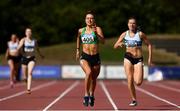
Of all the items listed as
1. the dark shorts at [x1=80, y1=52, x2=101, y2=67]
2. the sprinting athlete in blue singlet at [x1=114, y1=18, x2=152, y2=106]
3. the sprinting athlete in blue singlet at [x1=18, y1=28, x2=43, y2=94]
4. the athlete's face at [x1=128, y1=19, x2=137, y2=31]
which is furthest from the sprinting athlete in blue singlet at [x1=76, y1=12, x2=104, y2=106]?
the sprinting athlete in blue singlet at [x1=18, y1=28, x2=43, y2=94]

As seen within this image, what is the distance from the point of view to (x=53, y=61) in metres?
54.1

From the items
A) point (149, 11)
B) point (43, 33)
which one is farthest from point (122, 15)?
point (43, 33)

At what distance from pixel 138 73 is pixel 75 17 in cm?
6319

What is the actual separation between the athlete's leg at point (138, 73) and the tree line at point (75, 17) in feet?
202

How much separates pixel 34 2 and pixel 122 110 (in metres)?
71.9

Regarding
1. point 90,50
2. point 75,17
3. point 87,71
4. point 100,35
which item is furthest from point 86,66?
point 75,17

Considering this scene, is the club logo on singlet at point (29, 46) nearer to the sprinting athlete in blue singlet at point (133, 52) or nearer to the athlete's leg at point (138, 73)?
the sprinting athlete in blue singlet at point (133, 52)

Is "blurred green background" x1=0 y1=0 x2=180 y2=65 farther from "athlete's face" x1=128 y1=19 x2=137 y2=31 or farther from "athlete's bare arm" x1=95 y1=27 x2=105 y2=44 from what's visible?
"athlete's bare arm" x1=95 y1=27 x2=105 y2=44

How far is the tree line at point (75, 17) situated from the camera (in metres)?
78.8

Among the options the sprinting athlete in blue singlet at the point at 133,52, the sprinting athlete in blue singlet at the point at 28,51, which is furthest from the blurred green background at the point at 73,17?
the sprinting athlete in blue singlet at the point at 133,52

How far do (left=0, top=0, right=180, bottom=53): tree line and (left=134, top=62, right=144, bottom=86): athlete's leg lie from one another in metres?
61.7

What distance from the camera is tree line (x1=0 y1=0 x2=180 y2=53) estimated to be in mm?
78750

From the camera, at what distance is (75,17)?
3100 inches

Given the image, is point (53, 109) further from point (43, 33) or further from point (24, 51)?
point (43, 33)
